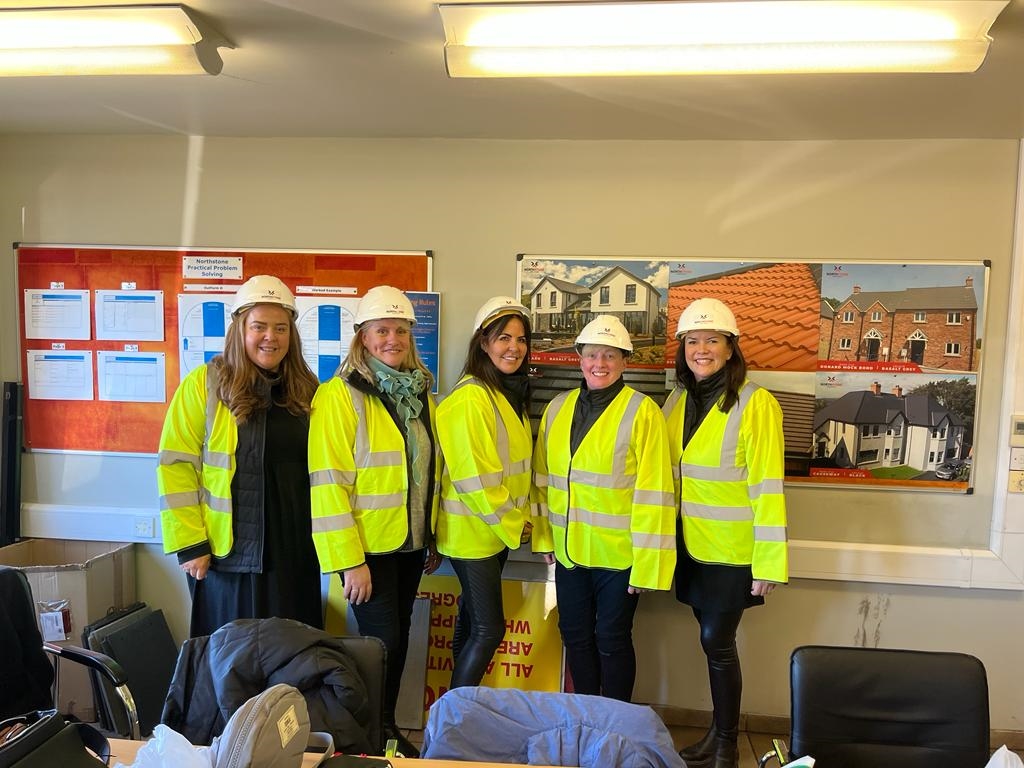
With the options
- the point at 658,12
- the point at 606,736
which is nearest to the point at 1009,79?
the point at 658,12

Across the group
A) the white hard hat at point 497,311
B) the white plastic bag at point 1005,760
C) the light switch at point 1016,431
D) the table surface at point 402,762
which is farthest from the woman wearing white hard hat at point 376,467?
the light switch at point 1016,431

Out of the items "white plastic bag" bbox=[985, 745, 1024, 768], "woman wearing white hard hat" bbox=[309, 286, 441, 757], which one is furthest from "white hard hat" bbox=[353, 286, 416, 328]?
"white plastic bag" bbox=[985, 745, 1024, 768]

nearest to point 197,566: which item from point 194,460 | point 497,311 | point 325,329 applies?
point 194,460

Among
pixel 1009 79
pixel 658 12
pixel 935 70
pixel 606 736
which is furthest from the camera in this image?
pixel 1009 79

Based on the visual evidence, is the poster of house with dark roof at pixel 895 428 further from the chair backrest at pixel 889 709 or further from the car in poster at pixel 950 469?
the chair backrest at pixel 889 709

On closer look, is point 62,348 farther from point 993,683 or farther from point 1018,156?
point 993,683

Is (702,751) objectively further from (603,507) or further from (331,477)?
(331,477)

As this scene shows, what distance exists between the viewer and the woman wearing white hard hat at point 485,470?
2.20 metres

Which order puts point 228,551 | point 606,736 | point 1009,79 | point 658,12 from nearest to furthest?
point 606,736 → point 658,12 → point 1009,79 → point 228,551

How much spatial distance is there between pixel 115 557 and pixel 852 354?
3326mm

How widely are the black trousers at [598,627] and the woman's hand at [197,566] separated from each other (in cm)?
127

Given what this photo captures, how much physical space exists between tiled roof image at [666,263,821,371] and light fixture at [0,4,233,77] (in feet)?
→ 6.19

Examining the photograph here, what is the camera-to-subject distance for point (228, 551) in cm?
217

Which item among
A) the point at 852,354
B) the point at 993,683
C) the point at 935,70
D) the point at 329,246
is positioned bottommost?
the point at 993,683
